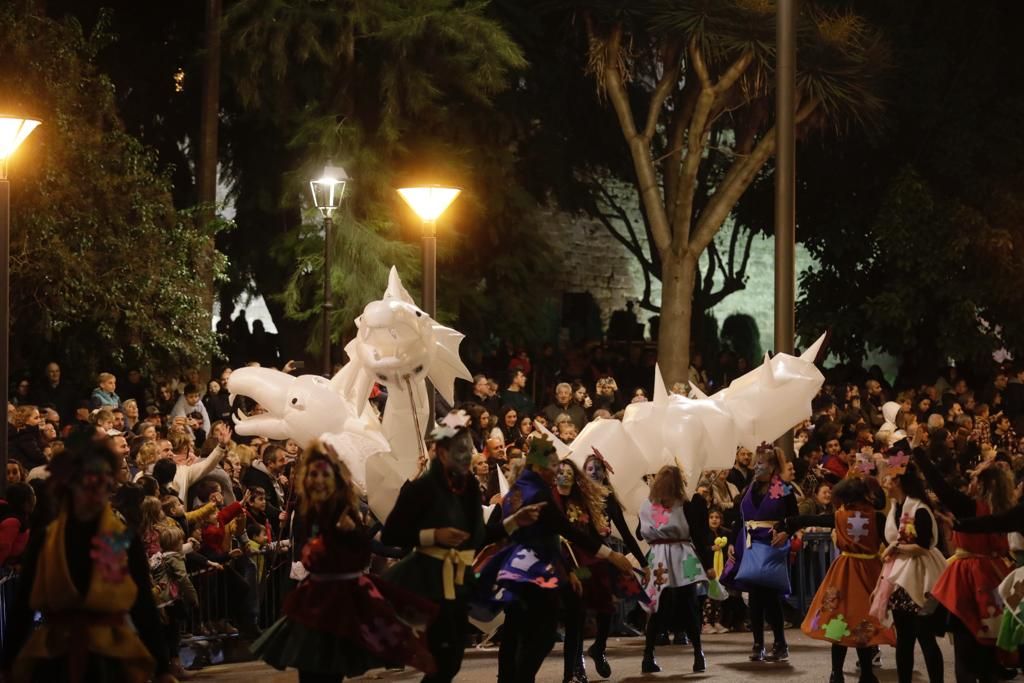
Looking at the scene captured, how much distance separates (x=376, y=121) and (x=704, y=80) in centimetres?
529

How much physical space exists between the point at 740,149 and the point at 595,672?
17193 millimetres

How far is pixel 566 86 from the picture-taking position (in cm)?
3222

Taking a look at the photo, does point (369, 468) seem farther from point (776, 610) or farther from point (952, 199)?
point (952, 199)

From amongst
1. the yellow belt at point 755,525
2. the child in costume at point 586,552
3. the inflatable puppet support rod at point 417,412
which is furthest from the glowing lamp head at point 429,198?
the child in costume at point 586,552

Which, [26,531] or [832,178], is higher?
[832,178]

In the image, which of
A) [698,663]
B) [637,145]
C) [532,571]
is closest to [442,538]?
[532,571]

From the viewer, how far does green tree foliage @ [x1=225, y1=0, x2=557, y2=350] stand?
1032 inches

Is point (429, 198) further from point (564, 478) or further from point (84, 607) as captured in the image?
point (84, 607)

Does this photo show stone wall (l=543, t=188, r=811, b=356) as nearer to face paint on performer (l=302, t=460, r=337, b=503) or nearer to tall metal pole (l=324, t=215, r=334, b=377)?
tall metal pole (l=324, t=215, r=334, b=377)

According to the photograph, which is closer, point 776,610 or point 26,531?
point 26,531

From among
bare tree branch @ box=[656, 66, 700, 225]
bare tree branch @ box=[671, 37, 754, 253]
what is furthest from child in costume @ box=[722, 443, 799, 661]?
bare tree branch @ box=[656, 66, 700, 225]

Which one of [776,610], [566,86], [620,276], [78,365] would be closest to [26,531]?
[776,610]

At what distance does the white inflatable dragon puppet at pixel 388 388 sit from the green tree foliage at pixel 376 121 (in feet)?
31.7

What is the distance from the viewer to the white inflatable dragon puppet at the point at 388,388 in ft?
51.6
